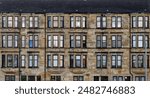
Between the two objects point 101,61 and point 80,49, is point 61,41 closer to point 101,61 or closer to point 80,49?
point 80,49

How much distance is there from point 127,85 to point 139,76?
4421cm

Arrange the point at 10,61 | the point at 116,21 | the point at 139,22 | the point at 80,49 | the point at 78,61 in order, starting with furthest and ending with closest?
1. the point at 116,21
2. the point at 139,22
3. the point at 80,49
4. the point at 78,61
5. the point at 10,61

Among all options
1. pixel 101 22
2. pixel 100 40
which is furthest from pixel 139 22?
pixel 100 40

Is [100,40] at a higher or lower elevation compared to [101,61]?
higher

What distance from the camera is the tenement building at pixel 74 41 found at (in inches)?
2130

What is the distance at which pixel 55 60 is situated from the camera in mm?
54281

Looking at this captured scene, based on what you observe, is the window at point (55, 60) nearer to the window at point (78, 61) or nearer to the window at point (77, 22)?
the window at point (78, 61)

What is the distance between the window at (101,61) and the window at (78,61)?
1.49 metres

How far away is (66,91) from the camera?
9.27 metres

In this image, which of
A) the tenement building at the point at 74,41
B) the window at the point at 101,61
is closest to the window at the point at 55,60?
the tenement building at the point at 74,41

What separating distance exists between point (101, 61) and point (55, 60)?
529cm

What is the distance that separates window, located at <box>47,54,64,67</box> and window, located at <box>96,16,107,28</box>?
18.5ft

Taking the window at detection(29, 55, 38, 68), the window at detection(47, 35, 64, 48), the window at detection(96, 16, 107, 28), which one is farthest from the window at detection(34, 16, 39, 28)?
the window at detection(96, 16, 107, 28)

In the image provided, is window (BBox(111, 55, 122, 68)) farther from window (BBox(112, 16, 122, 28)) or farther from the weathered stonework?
window (BBox(112, 16, 122, 28))
